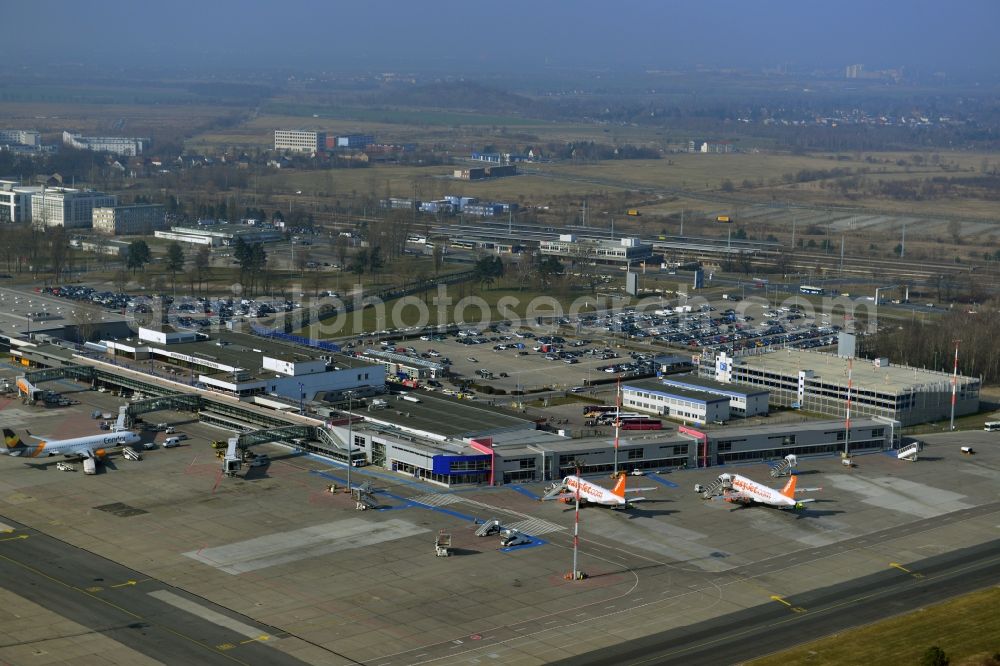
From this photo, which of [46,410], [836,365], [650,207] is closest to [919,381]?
[836,365]

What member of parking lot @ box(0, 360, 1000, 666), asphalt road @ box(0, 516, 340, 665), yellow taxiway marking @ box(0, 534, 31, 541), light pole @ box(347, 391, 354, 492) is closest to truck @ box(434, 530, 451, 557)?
parking lot @ box(0, 360, 1000, 666)

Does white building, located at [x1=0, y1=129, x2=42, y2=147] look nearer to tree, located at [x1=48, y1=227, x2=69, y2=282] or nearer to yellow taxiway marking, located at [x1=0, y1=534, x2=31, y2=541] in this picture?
tree, located at [x1=48, y1=227, x2=69, y2=282]

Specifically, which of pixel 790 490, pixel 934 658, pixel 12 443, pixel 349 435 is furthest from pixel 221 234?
pixel 934 658

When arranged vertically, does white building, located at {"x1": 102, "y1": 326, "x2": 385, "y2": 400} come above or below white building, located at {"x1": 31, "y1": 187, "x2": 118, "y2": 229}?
below

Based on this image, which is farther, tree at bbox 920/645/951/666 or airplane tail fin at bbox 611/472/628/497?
airplane tail fin at bbox 611/472/628/497

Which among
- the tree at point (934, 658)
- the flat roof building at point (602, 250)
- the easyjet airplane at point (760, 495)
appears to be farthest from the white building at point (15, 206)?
the tree at point (934, 658)

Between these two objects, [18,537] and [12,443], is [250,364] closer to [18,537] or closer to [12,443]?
[12,443]
